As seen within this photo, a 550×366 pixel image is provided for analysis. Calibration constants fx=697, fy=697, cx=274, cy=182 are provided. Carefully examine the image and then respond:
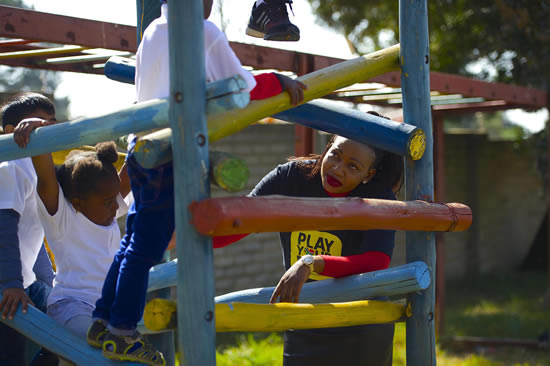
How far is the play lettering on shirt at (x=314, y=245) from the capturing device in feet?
8.17

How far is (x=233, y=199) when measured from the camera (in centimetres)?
160

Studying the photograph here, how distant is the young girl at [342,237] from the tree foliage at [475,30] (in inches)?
237

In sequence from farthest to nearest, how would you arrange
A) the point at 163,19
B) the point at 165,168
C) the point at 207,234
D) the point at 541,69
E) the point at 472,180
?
the point at 472,180, the point at 541,69, the point at 163,19, the point at 165,168, the point at 207,234

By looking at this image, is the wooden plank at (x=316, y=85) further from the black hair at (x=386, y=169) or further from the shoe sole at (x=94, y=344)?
the shoe sole at (x=94, y=344)

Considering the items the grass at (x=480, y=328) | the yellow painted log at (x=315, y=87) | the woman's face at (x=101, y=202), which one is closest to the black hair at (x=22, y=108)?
the woman's face at (x=101, y=202)

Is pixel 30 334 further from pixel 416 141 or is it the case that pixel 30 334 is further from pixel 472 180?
pixel 472 180

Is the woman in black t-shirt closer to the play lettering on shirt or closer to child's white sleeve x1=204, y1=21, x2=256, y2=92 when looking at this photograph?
the play lettering on shirt

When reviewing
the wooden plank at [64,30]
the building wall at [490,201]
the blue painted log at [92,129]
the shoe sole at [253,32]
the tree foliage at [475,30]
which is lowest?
the building wall at [490,201]

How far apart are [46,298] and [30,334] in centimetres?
47

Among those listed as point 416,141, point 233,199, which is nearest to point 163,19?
point 233,199

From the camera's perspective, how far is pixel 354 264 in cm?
221

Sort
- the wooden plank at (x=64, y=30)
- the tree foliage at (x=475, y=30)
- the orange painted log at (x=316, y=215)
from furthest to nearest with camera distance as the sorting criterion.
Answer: the tree foliage at (x=475, y=30) < the wooden plank at (x=64, y=30) < the orange painted log at (x=316, y=215)

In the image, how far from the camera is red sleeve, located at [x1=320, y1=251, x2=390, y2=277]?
2153 millimetres

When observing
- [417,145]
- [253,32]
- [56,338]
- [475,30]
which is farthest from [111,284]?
[475,30]
